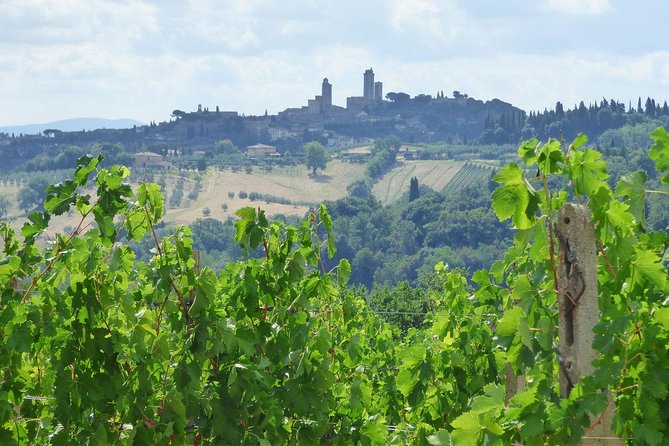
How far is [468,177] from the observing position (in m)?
147

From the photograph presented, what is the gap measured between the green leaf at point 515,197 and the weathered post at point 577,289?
8 cm

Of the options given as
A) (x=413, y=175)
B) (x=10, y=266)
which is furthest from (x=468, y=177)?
(x=10, y=266)

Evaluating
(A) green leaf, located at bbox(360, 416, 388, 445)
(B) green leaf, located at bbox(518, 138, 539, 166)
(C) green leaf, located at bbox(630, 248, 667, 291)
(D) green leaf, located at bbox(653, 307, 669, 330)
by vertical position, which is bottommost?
(A) green leaf, located at bbox(360, 416, 388, 445)

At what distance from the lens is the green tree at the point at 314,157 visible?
162 m

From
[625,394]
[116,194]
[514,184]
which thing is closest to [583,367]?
[625,394]

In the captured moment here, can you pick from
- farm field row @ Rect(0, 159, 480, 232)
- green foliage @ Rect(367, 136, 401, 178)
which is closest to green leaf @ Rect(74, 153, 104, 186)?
farm field row @ Rect(0, 159, 480, 232)

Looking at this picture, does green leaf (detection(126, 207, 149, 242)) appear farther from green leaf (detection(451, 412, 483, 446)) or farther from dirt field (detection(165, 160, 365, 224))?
dirt field (detection(165, 160, 365, 224))

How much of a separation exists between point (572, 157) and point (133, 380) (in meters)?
2.14

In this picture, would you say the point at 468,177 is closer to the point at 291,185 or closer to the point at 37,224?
the point at 291,185

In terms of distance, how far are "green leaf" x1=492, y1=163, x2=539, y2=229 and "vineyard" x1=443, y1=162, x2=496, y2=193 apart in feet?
445

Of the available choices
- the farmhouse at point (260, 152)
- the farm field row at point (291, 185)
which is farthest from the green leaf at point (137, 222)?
the farmhouse at point (260, 152)

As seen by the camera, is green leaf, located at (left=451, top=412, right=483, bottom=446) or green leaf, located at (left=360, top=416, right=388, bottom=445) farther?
green leaf, located at (left=360, top=416, right=388, bottom=445)

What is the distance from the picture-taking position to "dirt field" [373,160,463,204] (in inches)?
5876

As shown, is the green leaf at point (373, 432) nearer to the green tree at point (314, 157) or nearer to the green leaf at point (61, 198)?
the green leaf at point (61, 198)
